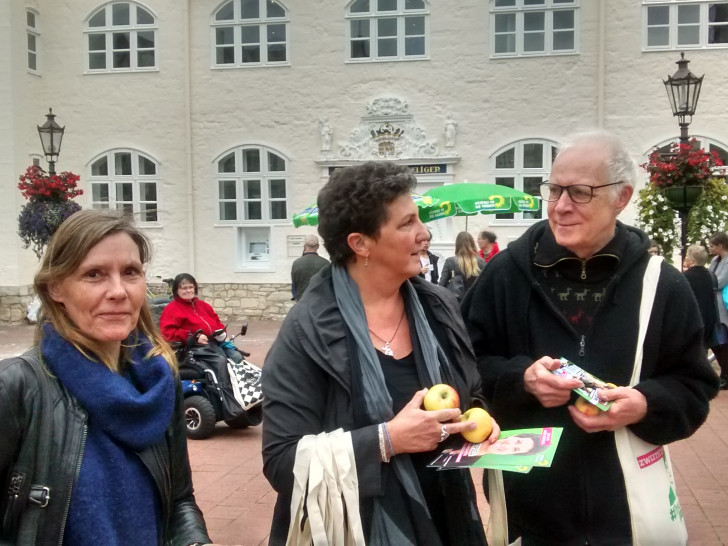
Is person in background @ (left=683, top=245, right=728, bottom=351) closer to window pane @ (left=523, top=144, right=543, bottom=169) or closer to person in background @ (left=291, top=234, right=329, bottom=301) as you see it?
person in background @ (left=291, top=234, right=329, bottom=301)

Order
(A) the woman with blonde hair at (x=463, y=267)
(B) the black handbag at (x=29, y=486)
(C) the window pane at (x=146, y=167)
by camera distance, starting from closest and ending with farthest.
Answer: (B) the black handbag at (x=29, y=486), (A) the woman with blonde hair at (x=463, y=267), (C) the window pane at (x=146, y=167)

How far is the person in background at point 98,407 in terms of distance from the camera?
188 cm

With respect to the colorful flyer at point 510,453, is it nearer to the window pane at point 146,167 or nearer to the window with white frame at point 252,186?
the window with white frame at point 252,186

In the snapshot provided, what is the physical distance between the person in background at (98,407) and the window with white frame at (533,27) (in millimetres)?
15465

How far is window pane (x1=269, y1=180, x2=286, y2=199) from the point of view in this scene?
58.0ft

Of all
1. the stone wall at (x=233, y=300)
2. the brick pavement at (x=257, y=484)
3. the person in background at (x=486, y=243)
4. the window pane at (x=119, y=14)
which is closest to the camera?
the brick pavement at (x=257, y=484)

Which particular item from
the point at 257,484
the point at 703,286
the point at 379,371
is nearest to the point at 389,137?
the point at 703,286

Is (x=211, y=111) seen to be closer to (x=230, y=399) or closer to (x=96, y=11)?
(x=96, y=11)

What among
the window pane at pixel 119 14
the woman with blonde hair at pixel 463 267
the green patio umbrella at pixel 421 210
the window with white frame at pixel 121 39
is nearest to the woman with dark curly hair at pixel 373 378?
the woman with blonde hair at pixel 463 267

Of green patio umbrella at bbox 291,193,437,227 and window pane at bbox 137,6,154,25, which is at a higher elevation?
window pane at bbox 137,6,154,25

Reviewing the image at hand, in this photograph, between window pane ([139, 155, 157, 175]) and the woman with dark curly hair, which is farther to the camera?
window pane ([139, 155, 157, 175])

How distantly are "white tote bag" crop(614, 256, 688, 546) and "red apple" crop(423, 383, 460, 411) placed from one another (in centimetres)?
59

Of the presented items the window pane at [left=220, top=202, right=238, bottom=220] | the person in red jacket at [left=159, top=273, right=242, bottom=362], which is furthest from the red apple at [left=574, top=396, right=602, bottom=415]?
the window pane at [left=220, top=202, right=238, bottom=220]

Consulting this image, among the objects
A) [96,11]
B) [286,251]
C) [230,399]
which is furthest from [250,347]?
[96,11]
